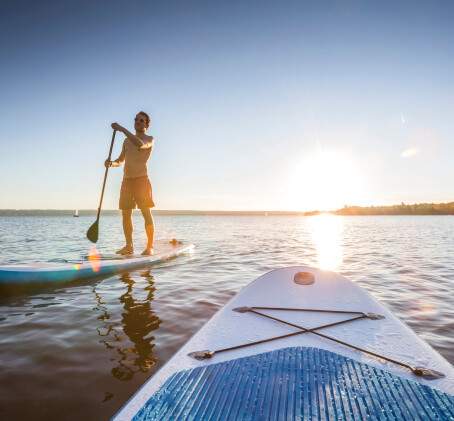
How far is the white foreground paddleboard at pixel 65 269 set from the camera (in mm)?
4477

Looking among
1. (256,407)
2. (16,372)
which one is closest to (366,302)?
(256,407)

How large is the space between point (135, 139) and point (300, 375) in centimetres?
537

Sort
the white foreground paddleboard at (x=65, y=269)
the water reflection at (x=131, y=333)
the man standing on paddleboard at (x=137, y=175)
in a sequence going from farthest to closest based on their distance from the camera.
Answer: the man standing on paddleboard at (x=137, y=175) < the white foreground paddleboard at (x=65, y=269) < the water reflection at (x=131, y=333)

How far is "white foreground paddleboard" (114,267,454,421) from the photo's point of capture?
138cm

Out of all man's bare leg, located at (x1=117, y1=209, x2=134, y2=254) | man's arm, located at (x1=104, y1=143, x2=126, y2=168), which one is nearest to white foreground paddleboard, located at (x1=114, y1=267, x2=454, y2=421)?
man's bare leg, located at (x1=117, y1=209, x2=134, y2=254)

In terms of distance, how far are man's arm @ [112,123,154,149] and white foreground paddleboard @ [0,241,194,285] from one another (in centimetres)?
248

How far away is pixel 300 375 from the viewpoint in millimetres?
1673

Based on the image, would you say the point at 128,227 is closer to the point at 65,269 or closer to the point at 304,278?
the point at 65,269

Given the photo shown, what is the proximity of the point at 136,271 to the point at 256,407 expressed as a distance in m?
5.71

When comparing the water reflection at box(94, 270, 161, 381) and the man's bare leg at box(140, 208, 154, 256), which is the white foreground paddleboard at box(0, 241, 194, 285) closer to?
the man's bare leg at box(140, 208, 154, 256)

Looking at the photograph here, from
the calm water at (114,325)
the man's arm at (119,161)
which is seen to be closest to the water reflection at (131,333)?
the calm water at (114,325)

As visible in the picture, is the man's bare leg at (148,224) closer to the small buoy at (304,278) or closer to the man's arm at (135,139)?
the man's arm at (135,139)

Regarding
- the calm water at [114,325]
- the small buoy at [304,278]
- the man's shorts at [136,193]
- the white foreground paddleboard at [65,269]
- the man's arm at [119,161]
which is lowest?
the calm water at [114,325]

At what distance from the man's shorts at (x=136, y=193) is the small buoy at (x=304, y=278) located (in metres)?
3.96
